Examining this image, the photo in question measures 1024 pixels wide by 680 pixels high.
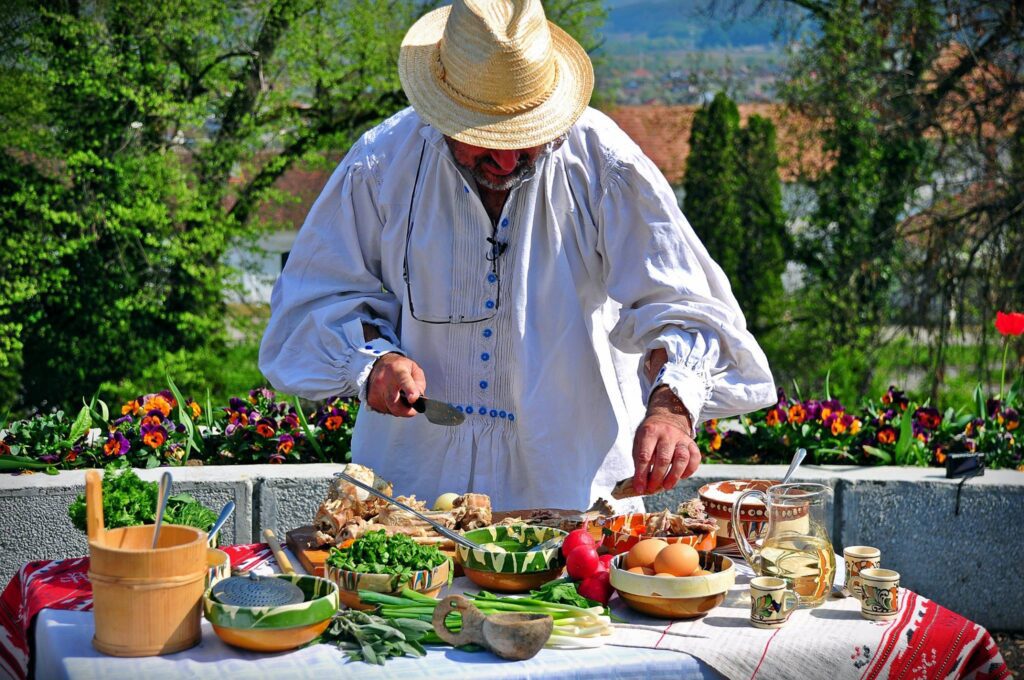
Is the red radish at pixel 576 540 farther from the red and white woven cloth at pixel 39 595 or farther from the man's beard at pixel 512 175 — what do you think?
the man's beard at pixel 512 175

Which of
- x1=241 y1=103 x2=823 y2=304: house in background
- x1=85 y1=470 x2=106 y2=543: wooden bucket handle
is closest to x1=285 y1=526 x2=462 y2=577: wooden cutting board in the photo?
x1=85 y1=470 x2=106 y2=543: wooden bucket handle

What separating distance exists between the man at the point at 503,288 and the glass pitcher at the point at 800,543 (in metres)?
0.42

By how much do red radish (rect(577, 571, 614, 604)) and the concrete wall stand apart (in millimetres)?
2225

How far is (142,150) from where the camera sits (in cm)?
1010

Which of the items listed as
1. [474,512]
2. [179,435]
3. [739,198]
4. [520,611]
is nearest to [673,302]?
[474,512]

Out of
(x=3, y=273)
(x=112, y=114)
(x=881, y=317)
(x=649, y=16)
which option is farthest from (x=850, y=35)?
(x=649, y=16)

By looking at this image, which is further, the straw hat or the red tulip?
the red tulip

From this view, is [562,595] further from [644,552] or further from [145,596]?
[145,596]

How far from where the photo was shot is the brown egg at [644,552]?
2.27 metres

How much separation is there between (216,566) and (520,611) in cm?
57

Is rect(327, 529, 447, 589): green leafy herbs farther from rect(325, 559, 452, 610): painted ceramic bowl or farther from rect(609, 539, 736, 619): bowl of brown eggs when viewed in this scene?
rect(609, 539, 736, 619): bowl of brown eggs

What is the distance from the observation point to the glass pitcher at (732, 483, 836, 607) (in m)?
2.29

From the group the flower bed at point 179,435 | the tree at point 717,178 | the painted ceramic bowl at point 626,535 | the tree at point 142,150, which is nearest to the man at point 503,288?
the painted ceramic bowl at point 626,535

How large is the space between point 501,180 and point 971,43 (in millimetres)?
7255
